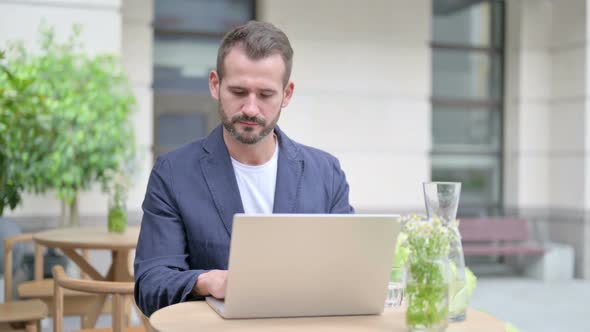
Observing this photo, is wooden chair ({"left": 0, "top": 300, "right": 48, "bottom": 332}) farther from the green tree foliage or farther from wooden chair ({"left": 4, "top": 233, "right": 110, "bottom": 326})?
the green tree foliage

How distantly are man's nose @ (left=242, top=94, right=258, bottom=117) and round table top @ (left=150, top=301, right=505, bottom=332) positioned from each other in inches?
22.6

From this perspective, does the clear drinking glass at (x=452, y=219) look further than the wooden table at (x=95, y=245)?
No

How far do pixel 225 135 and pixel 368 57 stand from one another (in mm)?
6306

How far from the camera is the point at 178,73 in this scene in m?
8.10

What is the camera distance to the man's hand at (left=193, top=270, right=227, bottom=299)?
6.96ft

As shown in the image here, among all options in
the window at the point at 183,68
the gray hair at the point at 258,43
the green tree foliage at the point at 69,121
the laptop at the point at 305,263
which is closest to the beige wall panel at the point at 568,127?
the window at the point at 183,68

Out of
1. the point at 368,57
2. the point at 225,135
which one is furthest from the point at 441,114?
the point at 225,135

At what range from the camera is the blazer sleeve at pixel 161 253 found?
227 centimetres

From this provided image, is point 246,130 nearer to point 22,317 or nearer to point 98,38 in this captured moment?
point 22,317

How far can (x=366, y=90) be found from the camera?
28.6 feet

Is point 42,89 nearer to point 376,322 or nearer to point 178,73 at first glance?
point 178,73

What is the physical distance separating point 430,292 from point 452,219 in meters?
0.21

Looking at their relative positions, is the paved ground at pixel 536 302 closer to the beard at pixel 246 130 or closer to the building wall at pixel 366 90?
the building wall at pixel 366 90

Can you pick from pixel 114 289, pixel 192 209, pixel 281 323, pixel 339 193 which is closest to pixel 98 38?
pixel 114 289
